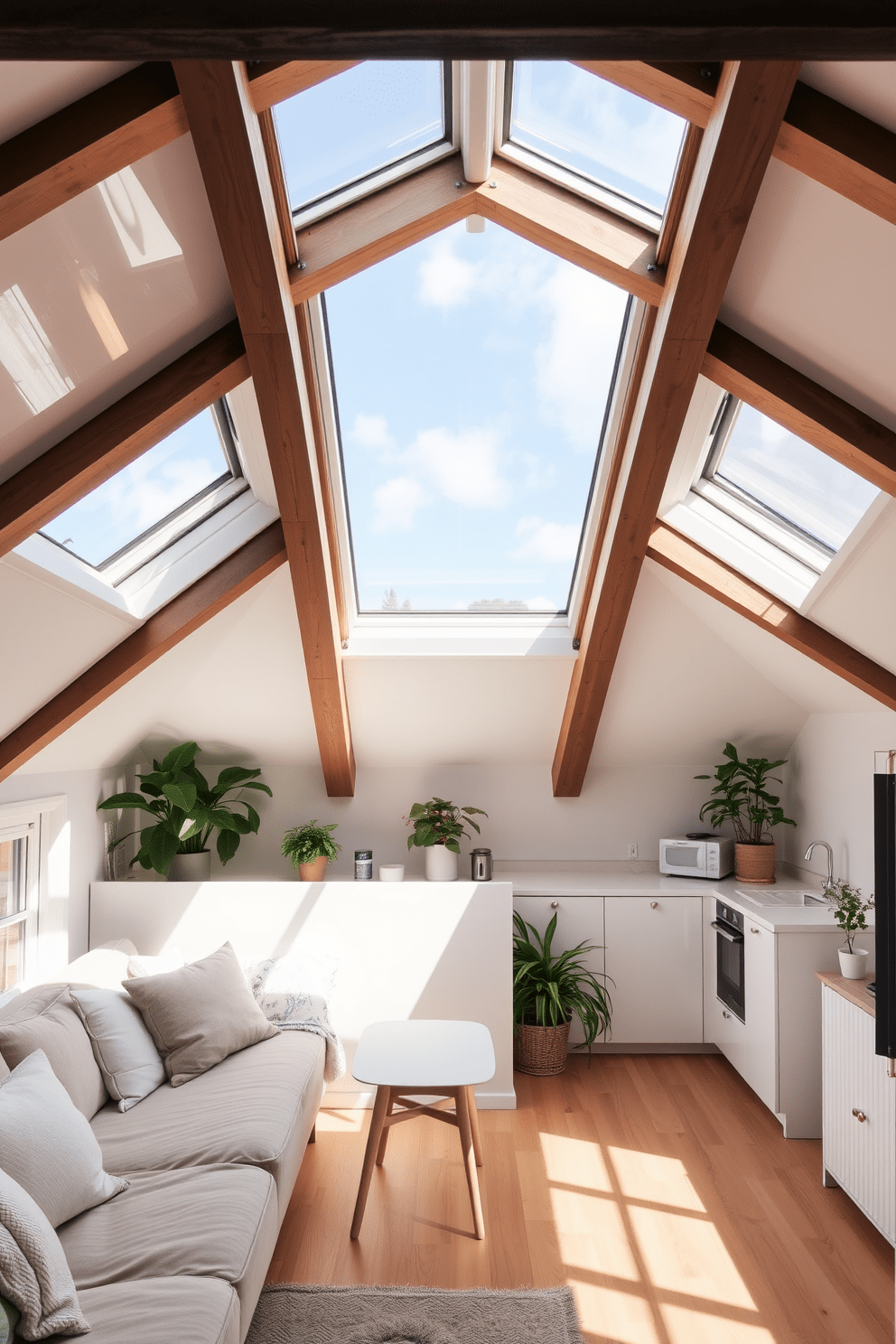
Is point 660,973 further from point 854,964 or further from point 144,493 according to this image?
point 144,493

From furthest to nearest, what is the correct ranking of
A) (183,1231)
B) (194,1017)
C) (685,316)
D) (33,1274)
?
(194,1017)
(685,316)
(183,1231)
(33,1274)

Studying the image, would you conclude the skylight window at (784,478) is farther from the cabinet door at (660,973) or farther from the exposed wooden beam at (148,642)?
the cabinet door at (660,973)

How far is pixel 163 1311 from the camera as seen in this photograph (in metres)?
1.93

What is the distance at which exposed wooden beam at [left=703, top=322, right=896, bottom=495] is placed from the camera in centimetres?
242

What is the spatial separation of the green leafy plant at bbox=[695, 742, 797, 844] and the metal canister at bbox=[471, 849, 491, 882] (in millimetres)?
1215

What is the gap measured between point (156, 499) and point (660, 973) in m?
3.37

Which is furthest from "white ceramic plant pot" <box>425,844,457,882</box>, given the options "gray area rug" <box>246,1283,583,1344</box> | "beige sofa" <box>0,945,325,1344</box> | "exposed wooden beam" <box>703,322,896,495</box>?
"exposed wooden beam" <box>703,322,896,495</box>

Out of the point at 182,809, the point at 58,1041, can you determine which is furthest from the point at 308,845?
the point at 58,1041

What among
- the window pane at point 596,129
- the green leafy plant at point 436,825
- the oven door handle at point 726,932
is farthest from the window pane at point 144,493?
the oven door handle at point 726,932

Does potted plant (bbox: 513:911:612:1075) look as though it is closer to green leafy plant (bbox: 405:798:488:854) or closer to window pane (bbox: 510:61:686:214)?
green leafy plant (bbox: 405:798:488:854)

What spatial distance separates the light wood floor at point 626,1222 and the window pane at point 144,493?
241cm

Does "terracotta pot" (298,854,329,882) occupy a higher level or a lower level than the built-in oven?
higher

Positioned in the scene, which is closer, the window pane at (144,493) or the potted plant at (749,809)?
the window pane at (144,493)

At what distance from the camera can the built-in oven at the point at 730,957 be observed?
4.25 m
